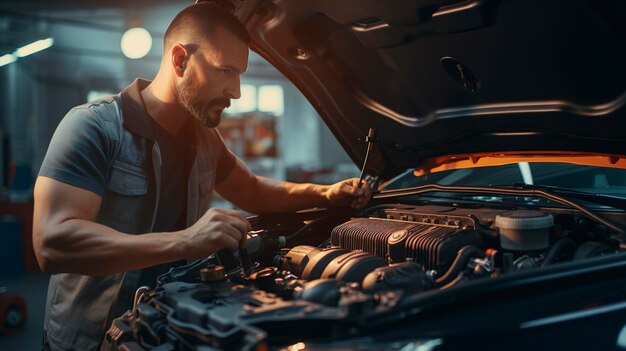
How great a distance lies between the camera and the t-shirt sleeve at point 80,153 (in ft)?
6.25

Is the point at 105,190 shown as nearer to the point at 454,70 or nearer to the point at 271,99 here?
the point at 454,70

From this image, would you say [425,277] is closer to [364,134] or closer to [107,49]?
[364,134]

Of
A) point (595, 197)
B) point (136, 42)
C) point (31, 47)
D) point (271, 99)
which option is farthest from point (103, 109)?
point (271, 99)

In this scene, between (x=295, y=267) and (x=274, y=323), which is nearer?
(x=274, y=323)

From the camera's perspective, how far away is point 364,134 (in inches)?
104

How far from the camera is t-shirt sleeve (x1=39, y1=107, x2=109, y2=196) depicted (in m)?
1.91

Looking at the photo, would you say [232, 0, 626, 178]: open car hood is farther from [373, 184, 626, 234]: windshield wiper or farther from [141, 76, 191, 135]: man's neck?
[141, 76, 191, 135]: man's neck

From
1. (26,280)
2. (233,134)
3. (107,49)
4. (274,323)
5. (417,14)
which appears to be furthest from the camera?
(233,134)

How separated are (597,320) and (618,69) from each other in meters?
0.80

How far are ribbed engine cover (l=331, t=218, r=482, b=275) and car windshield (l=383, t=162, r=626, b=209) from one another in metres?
0.34

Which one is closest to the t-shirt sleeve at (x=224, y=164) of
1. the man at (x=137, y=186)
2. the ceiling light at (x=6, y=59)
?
the man at (x=137, y=186)

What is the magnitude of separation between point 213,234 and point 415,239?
26.2 inches

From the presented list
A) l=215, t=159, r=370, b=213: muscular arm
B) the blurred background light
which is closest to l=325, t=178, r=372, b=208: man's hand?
l=215, t=159, r=370, b=213: muscular arm

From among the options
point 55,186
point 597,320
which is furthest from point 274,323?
point 55,186
